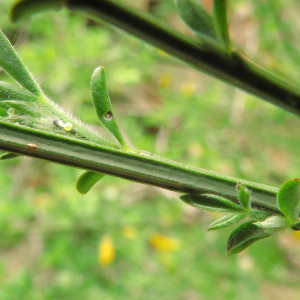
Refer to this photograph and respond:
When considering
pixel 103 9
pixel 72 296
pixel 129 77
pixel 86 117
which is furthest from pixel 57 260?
pixel 103 9

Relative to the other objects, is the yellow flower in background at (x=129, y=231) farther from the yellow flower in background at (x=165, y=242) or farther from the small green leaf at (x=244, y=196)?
the small green leaf at (x=244, y=196)

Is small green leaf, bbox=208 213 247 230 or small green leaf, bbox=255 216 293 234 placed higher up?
small green leaf, bbox=255 216 293 234

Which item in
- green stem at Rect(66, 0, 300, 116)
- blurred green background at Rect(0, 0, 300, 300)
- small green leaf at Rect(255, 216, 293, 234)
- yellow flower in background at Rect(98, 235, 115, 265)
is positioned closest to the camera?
small green leaf at Rect(255, 216, 293, 234)

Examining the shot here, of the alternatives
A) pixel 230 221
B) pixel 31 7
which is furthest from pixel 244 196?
pixel 31 7

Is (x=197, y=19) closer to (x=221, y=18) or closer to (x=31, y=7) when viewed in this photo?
(x=221, y=18)

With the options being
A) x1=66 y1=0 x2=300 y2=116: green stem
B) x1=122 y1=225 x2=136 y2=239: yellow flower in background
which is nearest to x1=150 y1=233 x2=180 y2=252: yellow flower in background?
x1=122 y1=225 x2=136 y2=239: yellow flower in background

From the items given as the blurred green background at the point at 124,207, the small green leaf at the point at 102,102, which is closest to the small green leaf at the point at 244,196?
the small green leaf at the point at 102,102

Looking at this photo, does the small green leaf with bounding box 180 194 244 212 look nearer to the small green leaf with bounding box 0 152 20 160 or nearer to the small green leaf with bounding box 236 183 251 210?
the small green leaf with bounding box 236 183 251 210

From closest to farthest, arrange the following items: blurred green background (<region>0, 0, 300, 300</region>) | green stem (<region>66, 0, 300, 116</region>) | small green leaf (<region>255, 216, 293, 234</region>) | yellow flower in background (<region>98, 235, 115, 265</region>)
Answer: small green leaf (<region>255, 216, 293, 234</region>), green stem (<region>66, 0, 300, 116</region>), blurred green background (<region>0, 0, 300, 300</region>), yellow flower in background (<region>98, 235, 115, 265</region>)
